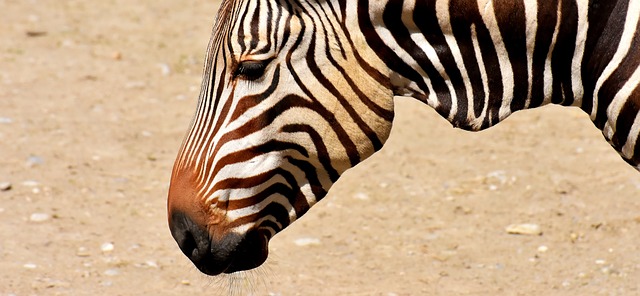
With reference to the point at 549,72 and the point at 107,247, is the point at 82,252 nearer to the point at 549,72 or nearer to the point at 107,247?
the point at 107,247

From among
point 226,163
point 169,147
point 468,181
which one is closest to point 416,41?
point 226,163

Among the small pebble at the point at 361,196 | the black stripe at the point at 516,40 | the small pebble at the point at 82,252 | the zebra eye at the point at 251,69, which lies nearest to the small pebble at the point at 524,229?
the small pebble at the point at 361,196

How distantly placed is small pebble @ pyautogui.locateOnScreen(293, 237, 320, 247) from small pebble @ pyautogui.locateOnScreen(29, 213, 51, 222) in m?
1.31

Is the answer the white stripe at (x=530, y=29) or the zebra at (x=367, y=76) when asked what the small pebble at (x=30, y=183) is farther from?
the white stripe at (x=530, y=29)

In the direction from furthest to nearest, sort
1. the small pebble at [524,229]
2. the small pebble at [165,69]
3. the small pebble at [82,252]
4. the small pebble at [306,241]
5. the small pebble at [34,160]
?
the small pebble at [165,69] < the small pebble at [34,160] < the small pebble at [524,229] < the small pebble at [306,241] < the small pebble at [82,252]

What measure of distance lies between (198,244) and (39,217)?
2772mm

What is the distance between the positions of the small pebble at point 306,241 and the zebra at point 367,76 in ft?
7.90

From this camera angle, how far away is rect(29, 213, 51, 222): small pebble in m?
5.12

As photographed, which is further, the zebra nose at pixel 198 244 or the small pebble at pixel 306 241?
the small pebble at pixel 306 241

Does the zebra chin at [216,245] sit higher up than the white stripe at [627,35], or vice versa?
the white stripe at [627,35]

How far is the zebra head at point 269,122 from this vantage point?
2.42 meters

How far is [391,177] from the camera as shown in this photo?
18.9 ft

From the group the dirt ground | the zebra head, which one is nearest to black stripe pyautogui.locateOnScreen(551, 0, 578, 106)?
the zebra head

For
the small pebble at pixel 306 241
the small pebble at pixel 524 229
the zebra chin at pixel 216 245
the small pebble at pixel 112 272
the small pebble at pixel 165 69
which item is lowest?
the small pebble at pixel 165 69
